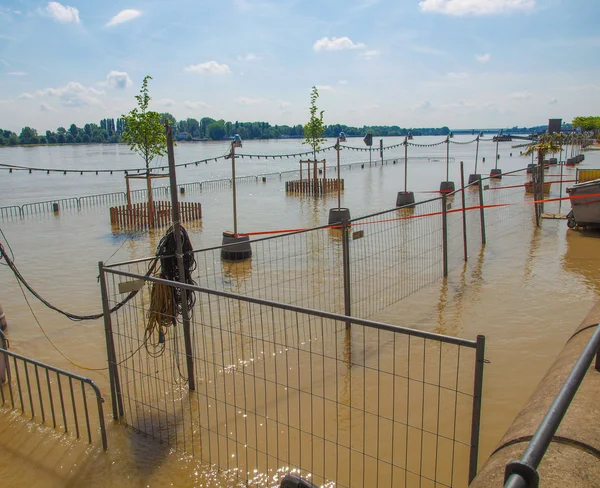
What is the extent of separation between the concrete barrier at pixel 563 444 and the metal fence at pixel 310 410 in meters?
0.54

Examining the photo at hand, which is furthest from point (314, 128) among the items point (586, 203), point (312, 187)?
point (586, 203)

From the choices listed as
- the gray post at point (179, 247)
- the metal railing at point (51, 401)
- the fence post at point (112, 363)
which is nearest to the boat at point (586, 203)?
the gray post at point (179, 247)

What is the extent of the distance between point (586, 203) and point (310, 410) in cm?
1246

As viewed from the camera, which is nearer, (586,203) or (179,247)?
(179,247)

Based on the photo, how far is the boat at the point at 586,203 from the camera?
1436 cm

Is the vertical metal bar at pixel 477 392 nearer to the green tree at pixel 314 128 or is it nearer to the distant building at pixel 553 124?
the green tree at pixel 314 128

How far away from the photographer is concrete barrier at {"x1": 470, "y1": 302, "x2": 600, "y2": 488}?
7.68 feet

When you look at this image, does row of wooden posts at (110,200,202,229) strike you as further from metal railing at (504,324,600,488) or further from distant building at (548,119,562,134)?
distant building at (548,119,562,134)

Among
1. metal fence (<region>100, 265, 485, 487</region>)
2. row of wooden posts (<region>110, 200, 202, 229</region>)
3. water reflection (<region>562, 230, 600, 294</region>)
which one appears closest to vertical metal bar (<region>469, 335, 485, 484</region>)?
metal fence (<region>100, 265, 485, 487</region>)

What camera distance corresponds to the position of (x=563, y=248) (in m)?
13.4

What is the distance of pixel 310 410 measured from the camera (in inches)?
224

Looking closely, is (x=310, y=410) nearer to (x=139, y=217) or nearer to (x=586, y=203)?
(x=586, y=203)

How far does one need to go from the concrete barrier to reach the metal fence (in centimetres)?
54

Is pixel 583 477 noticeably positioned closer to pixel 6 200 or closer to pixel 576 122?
pixel 6 200
